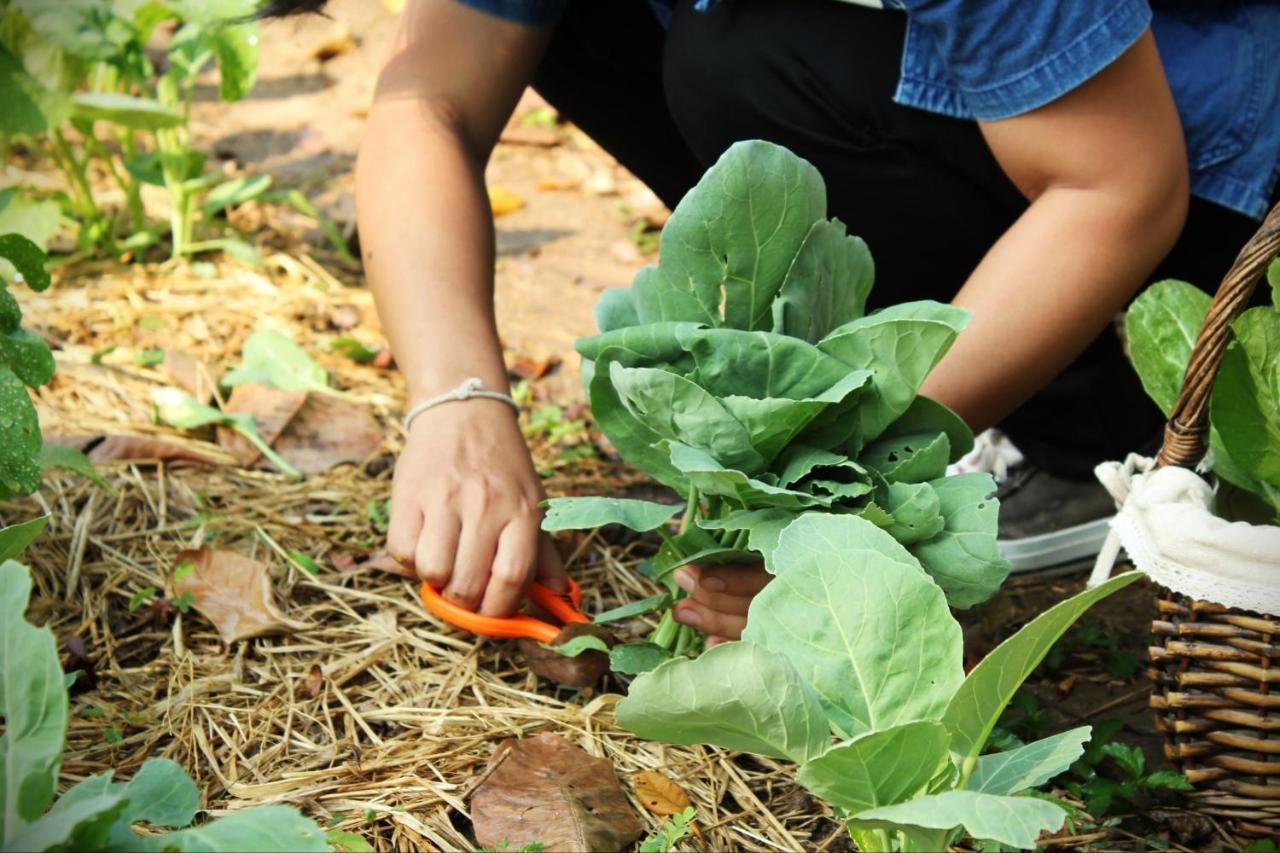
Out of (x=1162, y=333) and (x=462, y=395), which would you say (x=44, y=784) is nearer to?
(x=462, y=395)

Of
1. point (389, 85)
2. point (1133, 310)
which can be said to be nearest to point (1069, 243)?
point (1133, 310)

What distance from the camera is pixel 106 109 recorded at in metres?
2.06

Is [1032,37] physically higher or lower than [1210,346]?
higher

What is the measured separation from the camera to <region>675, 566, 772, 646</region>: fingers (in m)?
1.18

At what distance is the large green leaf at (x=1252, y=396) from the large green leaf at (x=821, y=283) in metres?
0.35

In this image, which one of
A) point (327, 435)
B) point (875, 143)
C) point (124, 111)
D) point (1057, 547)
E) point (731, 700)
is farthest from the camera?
point (124, 111)

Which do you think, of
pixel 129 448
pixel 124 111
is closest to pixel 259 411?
pixel 129 448

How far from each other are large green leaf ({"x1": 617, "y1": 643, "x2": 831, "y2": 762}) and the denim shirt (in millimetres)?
701

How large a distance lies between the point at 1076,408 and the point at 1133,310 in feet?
1.75

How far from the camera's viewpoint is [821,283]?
3.66 feet

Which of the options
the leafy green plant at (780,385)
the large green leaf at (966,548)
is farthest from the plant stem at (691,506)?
the large green leaf at (966,548)

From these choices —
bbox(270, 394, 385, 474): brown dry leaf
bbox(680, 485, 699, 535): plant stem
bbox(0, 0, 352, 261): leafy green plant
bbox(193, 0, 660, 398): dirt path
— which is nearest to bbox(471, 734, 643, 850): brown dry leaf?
bbox(680, 485, 699, 535): plant stem

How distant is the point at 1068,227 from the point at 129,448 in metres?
1.24

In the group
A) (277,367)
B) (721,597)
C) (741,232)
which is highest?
(741,232)
